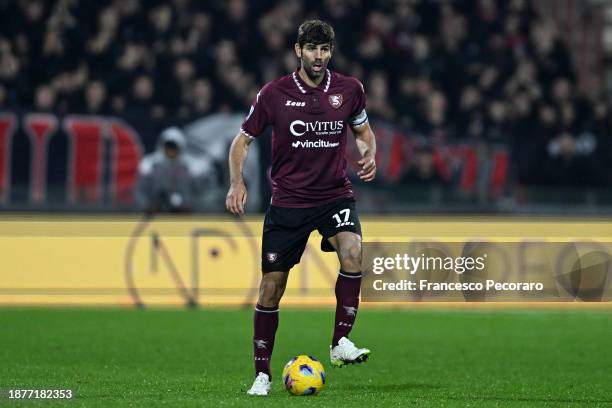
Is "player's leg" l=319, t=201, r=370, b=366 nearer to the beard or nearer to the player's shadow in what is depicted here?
the player's shadow

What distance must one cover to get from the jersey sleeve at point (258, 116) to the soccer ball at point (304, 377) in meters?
1.49

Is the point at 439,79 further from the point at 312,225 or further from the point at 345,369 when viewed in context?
the point at 312,225

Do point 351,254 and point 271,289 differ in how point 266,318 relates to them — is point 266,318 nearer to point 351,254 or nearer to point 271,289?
point 271,289

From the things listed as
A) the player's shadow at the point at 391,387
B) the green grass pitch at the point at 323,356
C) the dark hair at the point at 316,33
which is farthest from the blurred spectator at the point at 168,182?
the dark hair at the point at 316,33

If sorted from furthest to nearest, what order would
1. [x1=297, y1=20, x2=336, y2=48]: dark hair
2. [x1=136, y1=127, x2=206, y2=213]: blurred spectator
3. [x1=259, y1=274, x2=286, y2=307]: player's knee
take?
[x1=136, y1=127, x2=206, y2=213]: blurred spectator < [x1=259, y1=274, x2=286, y2=307]: player's knee < [x1=297, y1=20, x2=336, y2=48]: dark hair

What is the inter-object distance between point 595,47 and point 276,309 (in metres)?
19.8

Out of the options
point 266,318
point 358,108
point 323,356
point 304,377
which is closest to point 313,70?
point 358,108

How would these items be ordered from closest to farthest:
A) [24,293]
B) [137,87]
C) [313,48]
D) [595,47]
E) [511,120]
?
[313,48], [24,293], [137,87], [511,120], [595,47]

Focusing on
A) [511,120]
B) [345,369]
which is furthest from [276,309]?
[511,120]

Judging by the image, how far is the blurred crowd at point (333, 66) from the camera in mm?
19703

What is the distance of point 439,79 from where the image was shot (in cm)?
2170

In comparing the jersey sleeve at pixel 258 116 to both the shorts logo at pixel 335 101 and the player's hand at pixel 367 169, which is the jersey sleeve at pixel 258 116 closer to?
the shorts logo at pixel 335 101

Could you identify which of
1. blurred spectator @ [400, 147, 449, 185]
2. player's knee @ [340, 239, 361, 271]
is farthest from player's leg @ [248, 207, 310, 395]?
blurred spectator @ [400, 147, 449, 185]

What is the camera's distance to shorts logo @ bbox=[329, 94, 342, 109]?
855 centimetres
